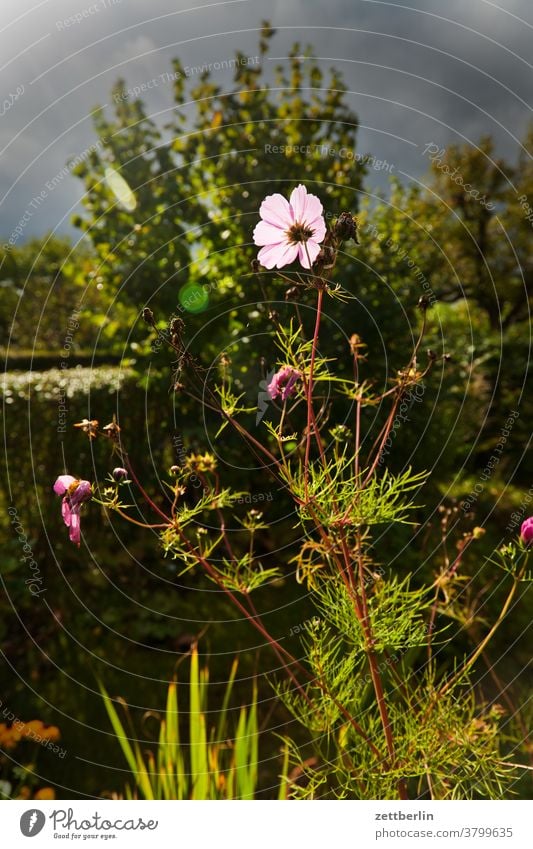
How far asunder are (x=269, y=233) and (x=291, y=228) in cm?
4

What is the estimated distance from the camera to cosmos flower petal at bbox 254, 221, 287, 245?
0.83m

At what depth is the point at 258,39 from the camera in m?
1.54

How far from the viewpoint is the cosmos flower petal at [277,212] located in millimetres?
805

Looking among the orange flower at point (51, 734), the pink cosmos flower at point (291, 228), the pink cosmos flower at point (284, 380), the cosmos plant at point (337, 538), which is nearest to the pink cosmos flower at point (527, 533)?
the cosmos plant at point (337, 538)

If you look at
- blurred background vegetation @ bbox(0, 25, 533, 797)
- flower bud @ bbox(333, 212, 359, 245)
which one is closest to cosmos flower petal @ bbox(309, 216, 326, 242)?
flower bud @ bbox(333, 212, 359, 245)

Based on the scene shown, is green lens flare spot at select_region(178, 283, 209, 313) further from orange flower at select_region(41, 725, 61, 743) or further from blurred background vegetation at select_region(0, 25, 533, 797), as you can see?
orange flower at select_region(41, 725, 61, 743)

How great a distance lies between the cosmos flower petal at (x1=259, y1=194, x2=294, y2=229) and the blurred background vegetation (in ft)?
2.77

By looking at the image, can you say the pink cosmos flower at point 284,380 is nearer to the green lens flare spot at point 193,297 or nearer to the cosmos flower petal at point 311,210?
the cosmos flower petal at point 311,210

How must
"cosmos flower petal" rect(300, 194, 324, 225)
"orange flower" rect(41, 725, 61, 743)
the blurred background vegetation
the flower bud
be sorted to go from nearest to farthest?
the flower bud, "cosmos flower petal" rect(300, 194, 324, 225), "orange flower" rect(41, 725, 61, 743), the blurred background vegetation

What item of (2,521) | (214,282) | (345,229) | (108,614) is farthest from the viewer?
(108,614)

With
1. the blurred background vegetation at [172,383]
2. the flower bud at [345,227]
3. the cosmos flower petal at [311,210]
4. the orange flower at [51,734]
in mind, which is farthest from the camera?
the blurred background vegetation at [172,383]
